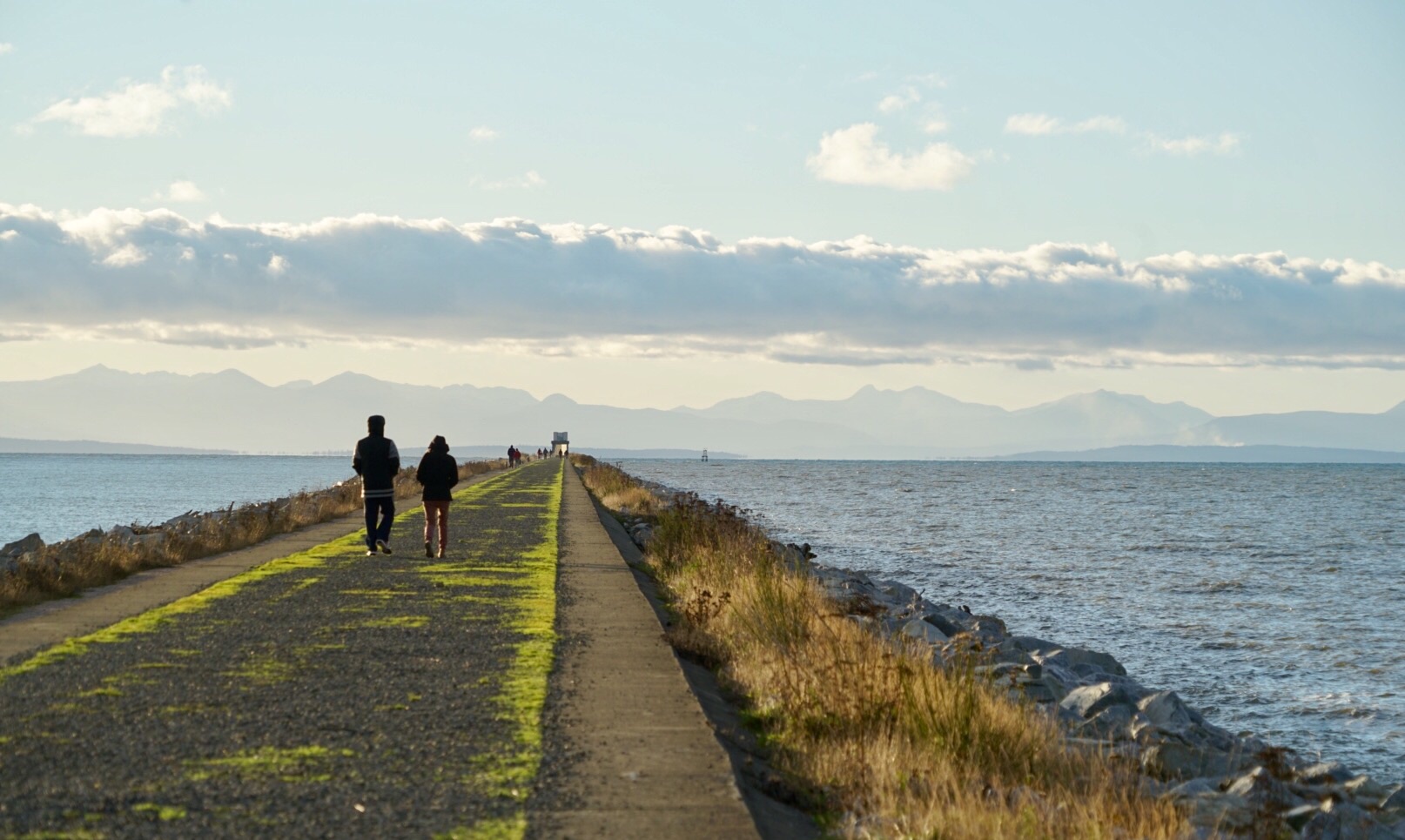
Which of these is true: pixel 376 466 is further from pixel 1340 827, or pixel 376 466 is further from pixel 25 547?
pixel 1340 827

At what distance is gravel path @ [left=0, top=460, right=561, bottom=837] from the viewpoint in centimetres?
590

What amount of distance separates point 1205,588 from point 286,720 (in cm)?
2371

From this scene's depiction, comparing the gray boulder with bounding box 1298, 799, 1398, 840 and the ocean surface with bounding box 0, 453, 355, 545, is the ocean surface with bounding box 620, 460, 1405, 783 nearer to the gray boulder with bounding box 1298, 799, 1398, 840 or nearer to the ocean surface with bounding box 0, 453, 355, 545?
the gray boulder with bounding box 1298, 799, 1398, 840

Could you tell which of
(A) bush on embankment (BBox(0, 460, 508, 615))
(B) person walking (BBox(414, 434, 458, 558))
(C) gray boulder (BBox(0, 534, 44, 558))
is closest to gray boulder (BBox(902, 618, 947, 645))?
(B) person walking (BBox(414, 434, 458, 558))

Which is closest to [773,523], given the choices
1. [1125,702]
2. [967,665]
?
[1125,702]

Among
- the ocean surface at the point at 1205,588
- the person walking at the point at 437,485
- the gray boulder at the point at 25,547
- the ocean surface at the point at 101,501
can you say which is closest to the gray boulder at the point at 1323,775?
the ocean surface at the point at 1205,588

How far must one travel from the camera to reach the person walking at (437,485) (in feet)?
62.1

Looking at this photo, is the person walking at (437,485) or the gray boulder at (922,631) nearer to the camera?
the gray boulder at (922,631)

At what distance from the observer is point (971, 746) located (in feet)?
25.4

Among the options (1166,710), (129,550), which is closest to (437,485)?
(129,550)

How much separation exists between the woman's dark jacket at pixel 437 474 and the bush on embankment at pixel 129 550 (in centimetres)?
388

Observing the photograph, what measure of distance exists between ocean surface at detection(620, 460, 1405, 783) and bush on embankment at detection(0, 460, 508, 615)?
12979 mm

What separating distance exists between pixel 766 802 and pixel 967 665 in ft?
7.37

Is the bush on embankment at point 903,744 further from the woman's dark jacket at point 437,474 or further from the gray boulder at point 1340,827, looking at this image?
the woman's dark jacket at point 437,474
